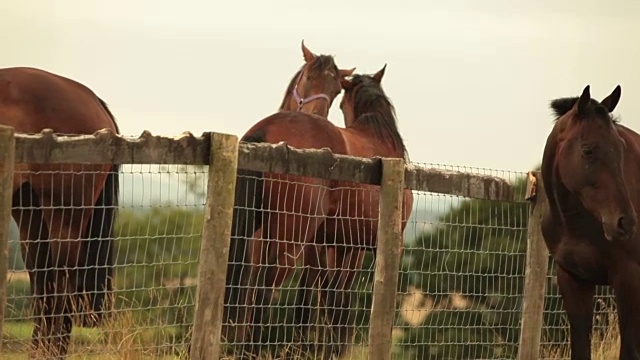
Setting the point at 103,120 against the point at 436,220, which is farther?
the point at 103,120

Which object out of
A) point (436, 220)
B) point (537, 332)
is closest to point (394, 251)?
point (436, 220)

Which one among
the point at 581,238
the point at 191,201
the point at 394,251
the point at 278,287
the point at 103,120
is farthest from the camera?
the point at 103,120

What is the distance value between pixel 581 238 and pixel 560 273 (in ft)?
1.45

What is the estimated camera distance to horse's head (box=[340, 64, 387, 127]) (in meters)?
11.1

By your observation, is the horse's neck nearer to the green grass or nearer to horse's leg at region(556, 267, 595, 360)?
horse's leg at region(556, 267, 595, 360)

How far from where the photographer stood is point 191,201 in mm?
6219

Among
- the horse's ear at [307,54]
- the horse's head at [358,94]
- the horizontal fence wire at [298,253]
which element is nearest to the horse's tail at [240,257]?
the horizontal fence wire at [298,253]

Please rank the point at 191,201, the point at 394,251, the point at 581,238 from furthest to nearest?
1. the point at 581,238
2. the point at 394,251
3. the point at 191,201

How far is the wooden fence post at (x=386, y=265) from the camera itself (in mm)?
6969

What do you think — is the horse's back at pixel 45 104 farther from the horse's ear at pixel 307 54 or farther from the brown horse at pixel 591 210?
the horse's ear at pixel 307 54

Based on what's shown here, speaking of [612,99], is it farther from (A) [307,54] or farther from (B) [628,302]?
(A) [307,54]

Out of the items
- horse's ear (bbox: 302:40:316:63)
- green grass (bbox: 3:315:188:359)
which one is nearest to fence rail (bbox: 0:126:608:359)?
green grass (bbox: 3:315:188:359)

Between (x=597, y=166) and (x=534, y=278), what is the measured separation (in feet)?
4.71

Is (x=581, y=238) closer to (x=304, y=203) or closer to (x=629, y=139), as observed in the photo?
(x=629, y=139)
